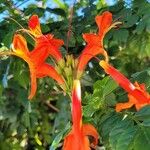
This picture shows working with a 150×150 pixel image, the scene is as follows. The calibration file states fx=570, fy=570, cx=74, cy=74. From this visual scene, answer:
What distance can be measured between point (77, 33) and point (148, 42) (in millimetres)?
315

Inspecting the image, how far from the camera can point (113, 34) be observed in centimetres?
235

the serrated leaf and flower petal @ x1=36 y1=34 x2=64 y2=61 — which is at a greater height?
flower petal @ x1=36 y1=34 x2=64 y2=61

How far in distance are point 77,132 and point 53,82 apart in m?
1.28

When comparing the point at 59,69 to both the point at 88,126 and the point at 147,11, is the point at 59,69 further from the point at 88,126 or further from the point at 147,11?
the point at 147,11

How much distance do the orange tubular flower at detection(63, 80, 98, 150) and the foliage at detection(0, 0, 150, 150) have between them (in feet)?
0.40

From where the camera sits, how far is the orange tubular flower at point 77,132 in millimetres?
1250

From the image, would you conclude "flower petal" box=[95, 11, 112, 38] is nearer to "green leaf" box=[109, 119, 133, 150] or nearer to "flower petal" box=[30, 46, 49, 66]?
A: "flower petal" box=[30, 46, 49, 66]

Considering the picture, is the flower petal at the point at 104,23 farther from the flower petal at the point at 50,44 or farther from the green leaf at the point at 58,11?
the green leaf at the point at 58,11

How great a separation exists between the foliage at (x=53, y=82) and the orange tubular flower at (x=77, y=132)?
4.8 inches

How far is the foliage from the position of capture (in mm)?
1657

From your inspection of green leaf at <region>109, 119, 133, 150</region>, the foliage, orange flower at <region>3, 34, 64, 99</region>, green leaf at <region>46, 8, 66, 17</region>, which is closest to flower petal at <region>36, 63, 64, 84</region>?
orange flower at <region>3, 34, 64, 99</region>

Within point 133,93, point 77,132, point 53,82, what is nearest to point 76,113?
point 77,132

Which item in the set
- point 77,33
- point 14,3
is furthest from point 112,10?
point 14,3

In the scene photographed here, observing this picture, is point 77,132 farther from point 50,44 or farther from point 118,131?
point 50,44
